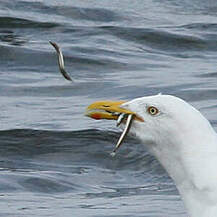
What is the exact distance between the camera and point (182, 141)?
6.13 metres

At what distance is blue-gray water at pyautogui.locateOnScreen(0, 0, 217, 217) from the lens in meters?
9.00

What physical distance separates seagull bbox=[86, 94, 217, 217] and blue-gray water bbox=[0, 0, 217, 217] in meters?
1.88

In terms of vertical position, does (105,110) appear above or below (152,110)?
below

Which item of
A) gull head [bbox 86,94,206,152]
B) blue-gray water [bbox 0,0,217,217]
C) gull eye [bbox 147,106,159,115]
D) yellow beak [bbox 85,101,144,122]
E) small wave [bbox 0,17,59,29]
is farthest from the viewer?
small wave [bbox 0,17,59,29]

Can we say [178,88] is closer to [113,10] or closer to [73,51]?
[73,51]

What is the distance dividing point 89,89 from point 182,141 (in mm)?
6881

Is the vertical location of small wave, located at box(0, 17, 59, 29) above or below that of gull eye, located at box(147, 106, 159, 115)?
below

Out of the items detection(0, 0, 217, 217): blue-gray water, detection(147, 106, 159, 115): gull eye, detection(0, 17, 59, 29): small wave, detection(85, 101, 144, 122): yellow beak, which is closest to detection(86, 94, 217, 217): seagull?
detection(147, 106, 159, 115): gull eye

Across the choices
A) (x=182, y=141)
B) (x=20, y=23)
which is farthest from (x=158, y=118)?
(x=20, y=23)

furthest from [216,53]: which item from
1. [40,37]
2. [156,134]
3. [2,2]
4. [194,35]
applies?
[156,134]

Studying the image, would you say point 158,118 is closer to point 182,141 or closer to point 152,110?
point 152,110

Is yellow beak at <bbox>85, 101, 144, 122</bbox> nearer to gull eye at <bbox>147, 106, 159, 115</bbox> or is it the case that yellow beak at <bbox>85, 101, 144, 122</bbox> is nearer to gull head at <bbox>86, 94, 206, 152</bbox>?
gull head at <bbox>86, 94, 206, 152</bbox>

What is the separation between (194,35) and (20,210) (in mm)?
9073

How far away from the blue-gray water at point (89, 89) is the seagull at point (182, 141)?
1880 mm
